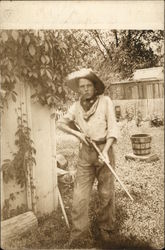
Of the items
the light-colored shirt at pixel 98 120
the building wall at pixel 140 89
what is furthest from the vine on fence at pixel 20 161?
the building wall at pixel 140 89

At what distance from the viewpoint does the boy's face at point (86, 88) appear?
246 cm

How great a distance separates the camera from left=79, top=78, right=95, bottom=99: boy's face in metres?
2.46

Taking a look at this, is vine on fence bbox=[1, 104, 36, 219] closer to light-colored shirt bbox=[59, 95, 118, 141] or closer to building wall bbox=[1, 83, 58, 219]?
building wall bbox=[1, 83, 58, 219]

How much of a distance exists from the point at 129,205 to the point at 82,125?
720mm

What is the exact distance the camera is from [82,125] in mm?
2537

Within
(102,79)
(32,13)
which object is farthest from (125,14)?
(32,13)

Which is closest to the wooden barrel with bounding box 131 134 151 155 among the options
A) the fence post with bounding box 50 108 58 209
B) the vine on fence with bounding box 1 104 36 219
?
the fence post with bounding box 50 108 58 209

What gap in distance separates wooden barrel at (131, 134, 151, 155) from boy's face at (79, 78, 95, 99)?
0.48m

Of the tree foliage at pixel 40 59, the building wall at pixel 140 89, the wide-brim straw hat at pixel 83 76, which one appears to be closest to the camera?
the tree foliage at pixel 40 59

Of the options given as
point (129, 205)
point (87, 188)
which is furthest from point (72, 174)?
point (129, 205)

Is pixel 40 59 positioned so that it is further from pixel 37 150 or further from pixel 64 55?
pixel 37 150

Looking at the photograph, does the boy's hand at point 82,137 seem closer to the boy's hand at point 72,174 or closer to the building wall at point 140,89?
the boy's hand at point 72,174

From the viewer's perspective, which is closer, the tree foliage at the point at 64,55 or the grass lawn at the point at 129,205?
the tree foliage at the point at 64,55

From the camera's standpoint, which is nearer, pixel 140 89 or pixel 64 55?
pixel 64 55
